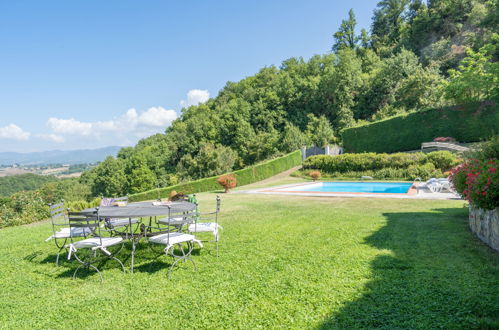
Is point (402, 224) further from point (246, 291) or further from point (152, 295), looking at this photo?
point (152, 295)

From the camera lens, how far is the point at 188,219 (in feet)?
17.4

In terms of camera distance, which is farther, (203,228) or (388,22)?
(388,22)

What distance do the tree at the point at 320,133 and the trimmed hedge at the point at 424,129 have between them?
16.9 feet

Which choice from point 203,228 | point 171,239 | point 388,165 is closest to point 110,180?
point 388,165

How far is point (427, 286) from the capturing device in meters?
3.71

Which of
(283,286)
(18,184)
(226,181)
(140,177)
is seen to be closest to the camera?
(283,286)

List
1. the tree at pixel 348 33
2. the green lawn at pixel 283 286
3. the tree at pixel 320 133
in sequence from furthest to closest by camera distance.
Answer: the tree at pixel 348 33 < the tree at pixel 320 133 < the green lawn at pixel 283 286

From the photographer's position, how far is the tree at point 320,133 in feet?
118

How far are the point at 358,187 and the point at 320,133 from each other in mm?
18205

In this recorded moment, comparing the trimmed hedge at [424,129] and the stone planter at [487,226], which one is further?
the trimmed hedge at [424,129]

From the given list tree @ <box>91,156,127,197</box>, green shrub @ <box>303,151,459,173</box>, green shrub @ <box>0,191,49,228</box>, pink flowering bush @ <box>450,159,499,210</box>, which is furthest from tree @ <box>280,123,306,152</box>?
pink flowering bush @ <box>450,159,499,210</box>

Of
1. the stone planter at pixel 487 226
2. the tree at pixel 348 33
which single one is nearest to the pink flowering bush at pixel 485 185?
the stone planter at pixel 487 226

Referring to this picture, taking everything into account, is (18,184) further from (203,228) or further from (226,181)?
(203,228)

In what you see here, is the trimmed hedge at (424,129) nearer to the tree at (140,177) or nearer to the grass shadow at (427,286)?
the grass shadow at (427,286)
